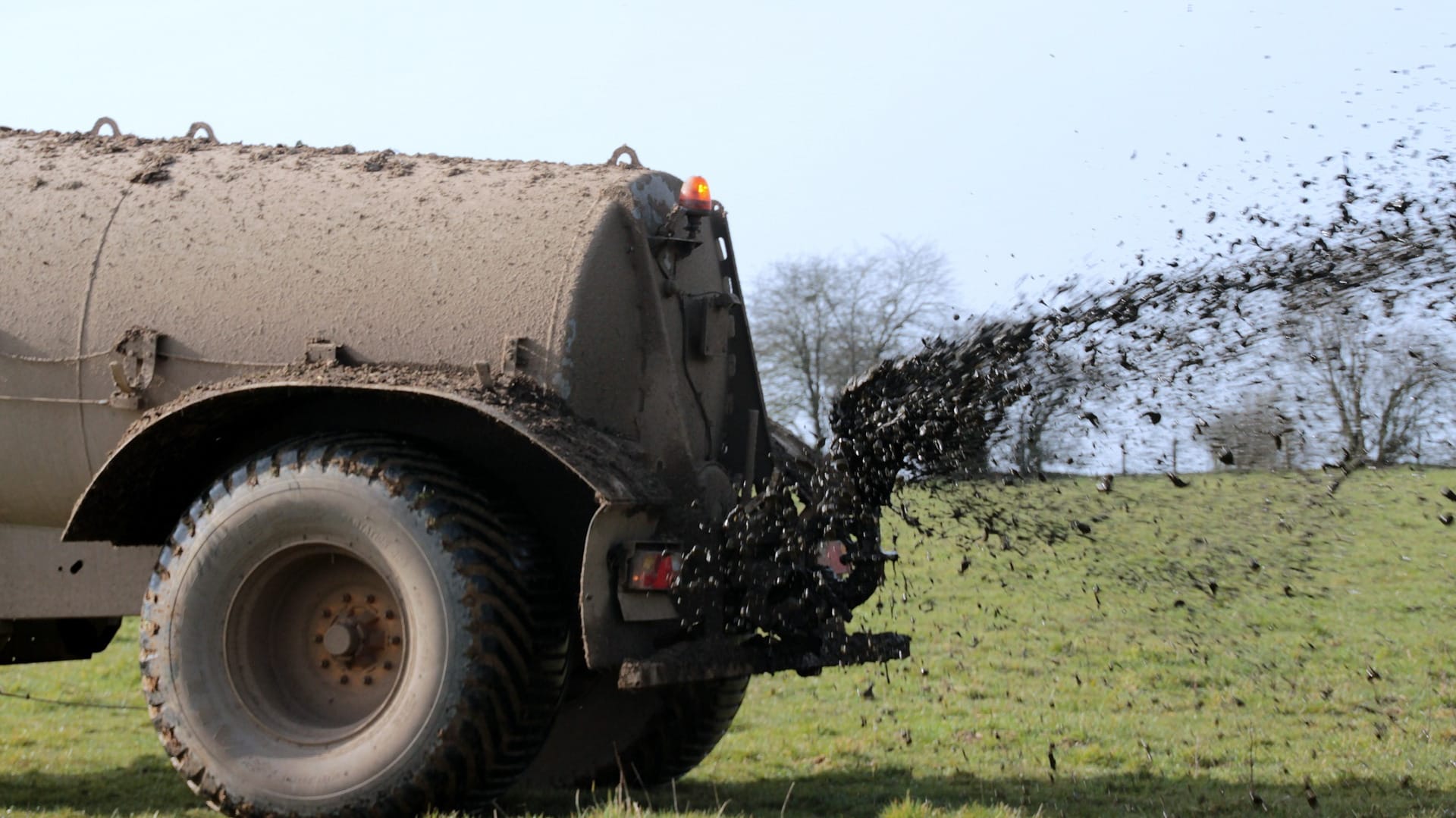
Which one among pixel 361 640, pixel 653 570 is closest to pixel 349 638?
pixel 361 640

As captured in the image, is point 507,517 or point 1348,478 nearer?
point 507,517

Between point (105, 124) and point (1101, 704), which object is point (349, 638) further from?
point (1101, 704)

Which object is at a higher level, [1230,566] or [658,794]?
[1230,566]

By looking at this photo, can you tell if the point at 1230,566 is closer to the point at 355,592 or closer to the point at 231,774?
the point at 355,592

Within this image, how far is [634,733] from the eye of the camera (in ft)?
18.2

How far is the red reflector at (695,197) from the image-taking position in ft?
15.9

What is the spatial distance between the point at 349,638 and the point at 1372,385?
3.64 meters

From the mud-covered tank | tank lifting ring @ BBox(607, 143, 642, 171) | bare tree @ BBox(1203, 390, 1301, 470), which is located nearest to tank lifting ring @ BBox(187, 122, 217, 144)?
the mud-covered tank

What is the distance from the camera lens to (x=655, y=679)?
4184 millimetres

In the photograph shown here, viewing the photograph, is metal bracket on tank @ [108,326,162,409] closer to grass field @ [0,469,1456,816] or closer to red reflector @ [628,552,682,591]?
grass field @ [0,469,1456,816]

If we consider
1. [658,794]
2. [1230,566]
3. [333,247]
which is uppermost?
[333,247]

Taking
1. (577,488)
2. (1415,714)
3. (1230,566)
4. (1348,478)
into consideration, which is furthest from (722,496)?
(1415,714)

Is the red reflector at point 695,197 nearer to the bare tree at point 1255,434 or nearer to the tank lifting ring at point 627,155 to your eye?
the tank lifting ring at point 627,155

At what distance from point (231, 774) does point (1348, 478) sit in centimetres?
399
